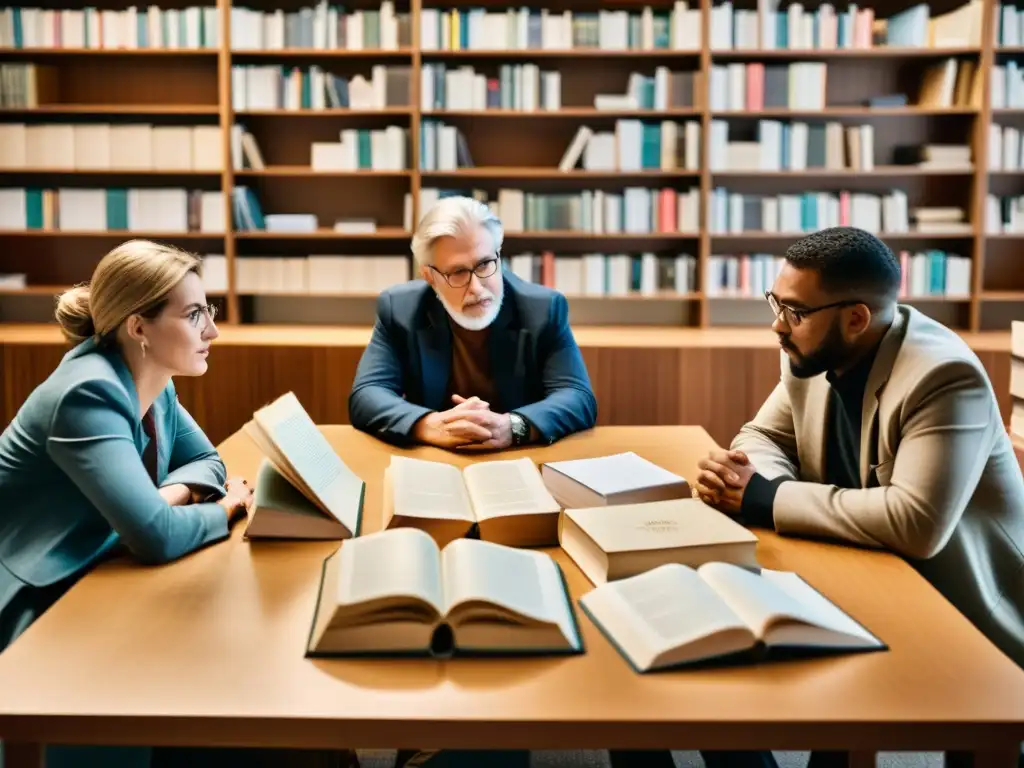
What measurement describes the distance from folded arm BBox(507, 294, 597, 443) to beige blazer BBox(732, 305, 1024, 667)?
772 mm

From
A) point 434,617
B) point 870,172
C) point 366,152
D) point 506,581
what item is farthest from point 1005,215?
point 434,617

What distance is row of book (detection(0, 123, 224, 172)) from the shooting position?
462cm

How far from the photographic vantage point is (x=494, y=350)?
8.52 feet

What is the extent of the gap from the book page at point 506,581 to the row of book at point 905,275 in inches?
135

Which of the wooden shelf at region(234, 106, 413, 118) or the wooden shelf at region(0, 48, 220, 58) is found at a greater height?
the wooden shelf at region(0, 48, 220, 58)

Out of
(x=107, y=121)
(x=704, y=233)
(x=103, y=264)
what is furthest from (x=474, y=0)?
(x=103, y=264)

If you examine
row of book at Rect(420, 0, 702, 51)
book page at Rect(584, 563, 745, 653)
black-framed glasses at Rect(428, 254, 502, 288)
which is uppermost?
row of book at Rect(420, 0, 702, 51)

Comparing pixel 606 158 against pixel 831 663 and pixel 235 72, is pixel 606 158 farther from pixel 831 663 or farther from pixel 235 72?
pixel 831 663

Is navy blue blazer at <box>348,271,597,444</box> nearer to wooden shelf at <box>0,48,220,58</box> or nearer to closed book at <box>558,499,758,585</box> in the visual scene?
closed book at <box>558,499,758,585</box>

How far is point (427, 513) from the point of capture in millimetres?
1496

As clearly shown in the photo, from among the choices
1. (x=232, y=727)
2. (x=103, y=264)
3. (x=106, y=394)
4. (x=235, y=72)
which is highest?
(x=235, y=72)

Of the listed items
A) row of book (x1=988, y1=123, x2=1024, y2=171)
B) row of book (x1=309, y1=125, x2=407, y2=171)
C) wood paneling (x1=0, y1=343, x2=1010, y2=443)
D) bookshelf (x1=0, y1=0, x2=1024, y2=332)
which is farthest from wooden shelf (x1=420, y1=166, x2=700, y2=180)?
row of book (x1=988, y1=123, x2=1024, y2=171)

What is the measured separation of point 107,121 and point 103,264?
3.52 meters

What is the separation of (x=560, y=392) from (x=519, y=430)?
0.26 metres
